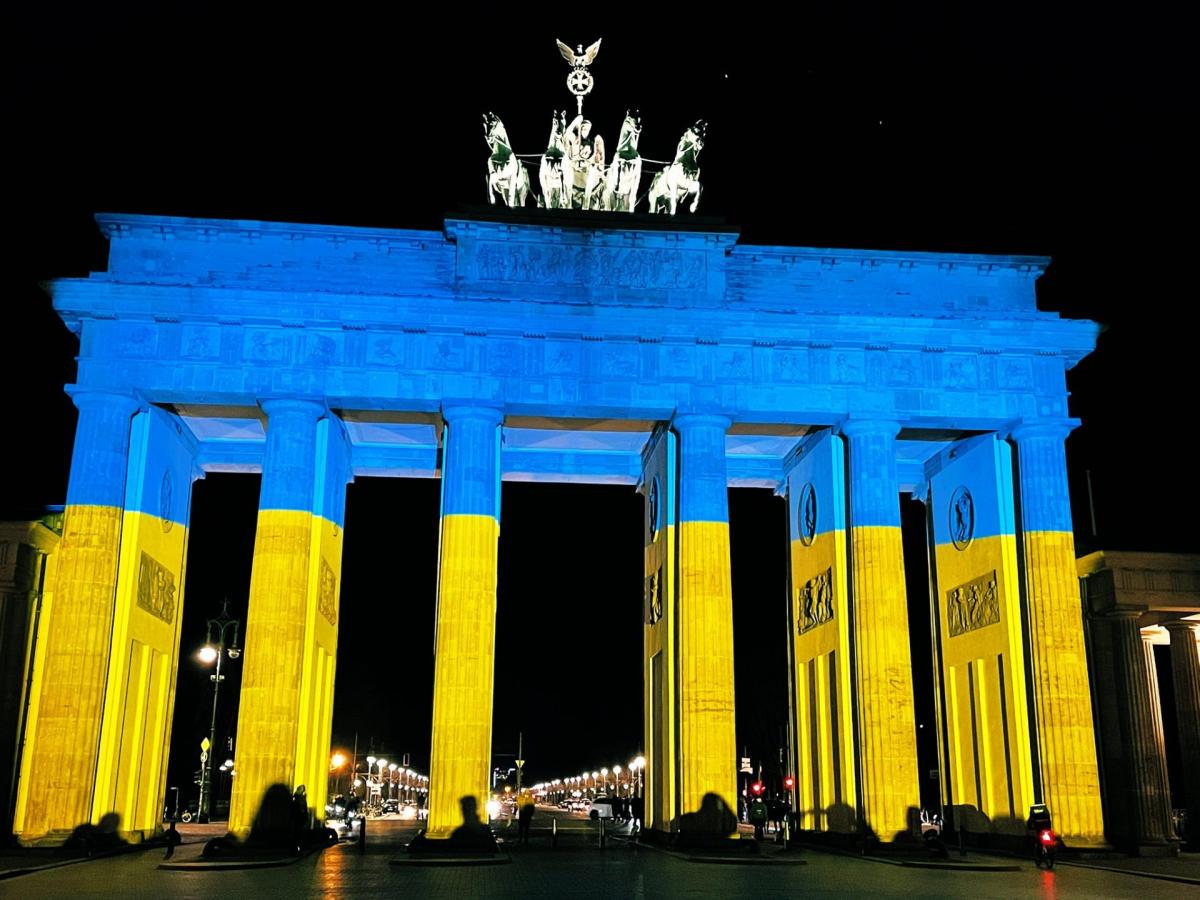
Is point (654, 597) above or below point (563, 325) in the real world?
below

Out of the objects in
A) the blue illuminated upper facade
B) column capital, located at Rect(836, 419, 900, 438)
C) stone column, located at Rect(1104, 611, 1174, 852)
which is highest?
the blue illuminated upper facade

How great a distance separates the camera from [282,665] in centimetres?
2839

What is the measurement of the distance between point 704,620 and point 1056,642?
29.4ft

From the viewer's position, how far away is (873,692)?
2967 centimetres

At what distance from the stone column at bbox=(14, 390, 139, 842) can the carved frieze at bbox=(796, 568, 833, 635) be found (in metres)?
18.6

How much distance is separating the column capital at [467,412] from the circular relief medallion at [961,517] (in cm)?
1392

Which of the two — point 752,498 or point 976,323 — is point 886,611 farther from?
point 752,498

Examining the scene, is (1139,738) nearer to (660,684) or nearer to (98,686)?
(660,684)

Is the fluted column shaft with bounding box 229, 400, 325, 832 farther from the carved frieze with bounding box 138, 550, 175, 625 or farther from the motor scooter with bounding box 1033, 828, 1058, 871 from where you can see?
the motor scooter with bounding box 1033, 828, 1058, 871

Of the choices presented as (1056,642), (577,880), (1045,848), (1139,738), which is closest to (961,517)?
(1056,642)

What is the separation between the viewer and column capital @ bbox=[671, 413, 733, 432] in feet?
102

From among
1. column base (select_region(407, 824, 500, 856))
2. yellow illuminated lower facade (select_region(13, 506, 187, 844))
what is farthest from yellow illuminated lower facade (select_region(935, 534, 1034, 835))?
yellow illuminated lower facade (select_region(13, 506, 187, 844))

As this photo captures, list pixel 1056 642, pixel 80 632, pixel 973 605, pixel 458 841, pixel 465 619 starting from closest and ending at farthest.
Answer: pixel 458 841 < pixel 80 632 < pixel 465 619 < pixel 1056 642 < pixel 973 605

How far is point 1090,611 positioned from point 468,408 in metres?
18.6
